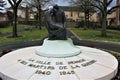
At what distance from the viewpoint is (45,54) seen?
9641 millimetres

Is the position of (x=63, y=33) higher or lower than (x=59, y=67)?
higher

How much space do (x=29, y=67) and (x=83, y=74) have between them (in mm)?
2303

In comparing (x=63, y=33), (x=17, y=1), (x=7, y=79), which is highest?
(x=17, y=1)

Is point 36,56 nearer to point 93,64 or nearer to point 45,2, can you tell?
point 93,64

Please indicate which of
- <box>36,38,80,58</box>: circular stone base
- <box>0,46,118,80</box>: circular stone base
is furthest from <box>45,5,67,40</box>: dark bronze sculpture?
<box>0,46,118,80</box>: circular stone base

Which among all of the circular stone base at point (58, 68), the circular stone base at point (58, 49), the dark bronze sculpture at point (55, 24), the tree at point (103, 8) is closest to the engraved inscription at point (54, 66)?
the circular stone base at point (58, 68)

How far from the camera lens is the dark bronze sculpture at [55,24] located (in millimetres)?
10195

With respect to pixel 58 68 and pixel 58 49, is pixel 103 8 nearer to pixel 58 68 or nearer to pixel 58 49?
pixel 58 49

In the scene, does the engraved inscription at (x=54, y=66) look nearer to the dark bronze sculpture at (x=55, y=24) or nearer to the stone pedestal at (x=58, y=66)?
the stone pedestal at (x=58, y=66)

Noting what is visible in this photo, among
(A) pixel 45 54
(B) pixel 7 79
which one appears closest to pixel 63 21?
(A) pixel 45 54

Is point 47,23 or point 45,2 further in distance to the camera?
point 45,2

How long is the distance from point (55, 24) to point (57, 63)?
226 centimetres

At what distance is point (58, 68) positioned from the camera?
851 cm

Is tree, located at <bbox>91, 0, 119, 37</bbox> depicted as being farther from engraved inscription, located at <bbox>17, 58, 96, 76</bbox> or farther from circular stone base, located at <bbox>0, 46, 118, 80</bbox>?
engraved inscription, located at <bbox>17, 58, 96, 76</bbox>
